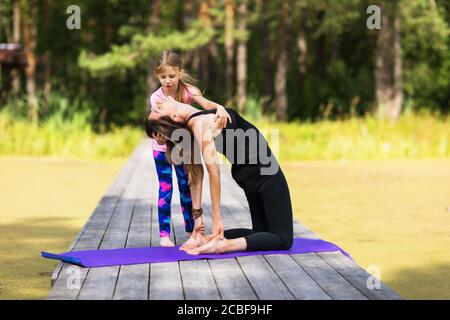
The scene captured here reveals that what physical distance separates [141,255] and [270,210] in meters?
0.95

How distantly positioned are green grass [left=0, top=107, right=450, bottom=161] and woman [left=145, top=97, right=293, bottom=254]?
12213 mm

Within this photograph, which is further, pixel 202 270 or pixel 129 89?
pixel 129 89

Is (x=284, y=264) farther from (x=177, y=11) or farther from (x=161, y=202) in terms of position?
(x=177, y=11)

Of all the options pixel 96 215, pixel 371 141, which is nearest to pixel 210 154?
pixel 96 215

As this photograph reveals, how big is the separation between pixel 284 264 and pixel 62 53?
31672 millimetres

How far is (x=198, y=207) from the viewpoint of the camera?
20.5ft

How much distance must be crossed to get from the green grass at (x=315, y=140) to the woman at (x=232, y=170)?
1221cm

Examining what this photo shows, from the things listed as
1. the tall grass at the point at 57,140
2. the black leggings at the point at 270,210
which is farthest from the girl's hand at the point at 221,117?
the tall grass at the point at 57,140

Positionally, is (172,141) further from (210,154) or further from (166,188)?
(166,188)

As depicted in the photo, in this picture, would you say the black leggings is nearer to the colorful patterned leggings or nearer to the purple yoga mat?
the purple yoga mat

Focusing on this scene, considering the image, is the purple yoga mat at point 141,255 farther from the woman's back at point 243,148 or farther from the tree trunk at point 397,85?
the tree trunk at point 397,85

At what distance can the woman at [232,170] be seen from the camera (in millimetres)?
5703
